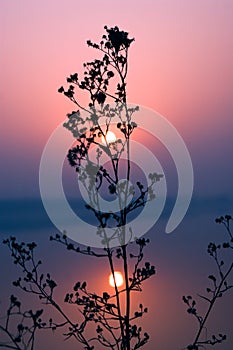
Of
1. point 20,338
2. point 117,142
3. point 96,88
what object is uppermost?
point 96,88

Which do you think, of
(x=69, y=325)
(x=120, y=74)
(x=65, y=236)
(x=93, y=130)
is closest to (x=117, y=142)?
(x=93, y=130)

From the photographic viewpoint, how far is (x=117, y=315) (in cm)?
742

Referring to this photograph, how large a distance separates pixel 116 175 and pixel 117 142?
1.54ft

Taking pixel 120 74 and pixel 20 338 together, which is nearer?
pixel 20 338

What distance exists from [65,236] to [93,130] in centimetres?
153

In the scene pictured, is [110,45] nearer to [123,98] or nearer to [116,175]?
[123,98]

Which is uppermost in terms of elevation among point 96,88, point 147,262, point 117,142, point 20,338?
point 96,88

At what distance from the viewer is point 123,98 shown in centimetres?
759

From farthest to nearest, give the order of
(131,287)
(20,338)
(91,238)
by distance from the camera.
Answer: (91,238)
(131,287)
(20,338)

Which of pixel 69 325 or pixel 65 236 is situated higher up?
pixel 65 236

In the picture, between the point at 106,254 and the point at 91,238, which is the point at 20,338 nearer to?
the point at 106,254

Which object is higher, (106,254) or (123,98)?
(123,98)

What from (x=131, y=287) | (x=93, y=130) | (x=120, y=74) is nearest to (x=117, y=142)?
(x=93, y=130)

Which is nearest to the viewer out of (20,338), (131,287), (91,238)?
(20,338)
